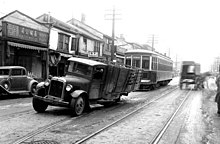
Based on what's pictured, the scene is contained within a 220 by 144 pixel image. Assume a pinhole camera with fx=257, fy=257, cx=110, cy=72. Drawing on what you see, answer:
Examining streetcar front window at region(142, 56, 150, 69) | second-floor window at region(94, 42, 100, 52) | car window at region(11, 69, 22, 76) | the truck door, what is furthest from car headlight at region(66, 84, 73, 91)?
second-floor window at region(94, 42, 100, 52)

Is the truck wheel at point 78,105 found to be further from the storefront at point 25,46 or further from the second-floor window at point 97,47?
the second-floor window at point 97,47

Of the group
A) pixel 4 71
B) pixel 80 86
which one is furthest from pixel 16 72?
pixel 80 86

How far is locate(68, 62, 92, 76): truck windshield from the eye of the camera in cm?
1063

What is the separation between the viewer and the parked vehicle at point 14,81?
14.9m

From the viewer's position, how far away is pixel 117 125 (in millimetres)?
8195

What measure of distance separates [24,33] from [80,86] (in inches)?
587

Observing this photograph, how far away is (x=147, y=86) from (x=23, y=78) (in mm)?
12115

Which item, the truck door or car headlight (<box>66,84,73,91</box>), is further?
the truck door

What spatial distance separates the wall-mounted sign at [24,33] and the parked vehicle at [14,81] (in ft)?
20.4

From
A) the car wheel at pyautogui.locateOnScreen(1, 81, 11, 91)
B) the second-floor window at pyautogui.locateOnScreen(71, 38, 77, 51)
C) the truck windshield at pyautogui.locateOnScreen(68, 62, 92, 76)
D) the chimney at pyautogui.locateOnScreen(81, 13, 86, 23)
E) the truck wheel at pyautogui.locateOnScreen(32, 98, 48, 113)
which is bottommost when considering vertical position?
the truck wheel at pyautogui.locateOnScreen(32, 98, 48, 113)

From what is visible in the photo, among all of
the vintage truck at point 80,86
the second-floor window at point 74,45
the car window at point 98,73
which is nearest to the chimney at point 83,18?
the second-floor window at point 74,45

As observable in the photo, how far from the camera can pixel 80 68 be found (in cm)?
1079

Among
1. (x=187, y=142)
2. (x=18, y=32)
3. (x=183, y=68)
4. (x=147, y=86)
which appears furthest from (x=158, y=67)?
(x=187, y=142)

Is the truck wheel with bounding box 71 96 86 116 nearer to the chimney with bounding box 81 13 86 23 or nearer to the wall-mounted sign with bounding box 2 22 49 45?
the wall-mounted sign with bounding box 2 22 49 45
